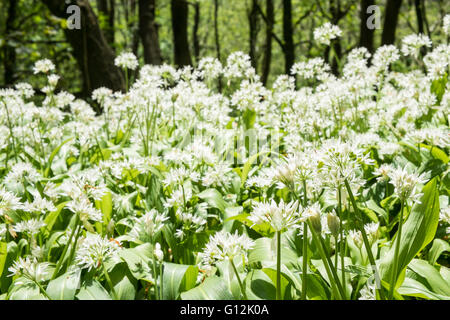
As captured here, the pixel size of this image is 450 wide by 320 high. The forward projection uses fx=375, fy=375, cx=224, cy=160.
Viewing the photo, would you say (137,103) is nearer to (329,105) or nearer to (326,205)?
(329,105)

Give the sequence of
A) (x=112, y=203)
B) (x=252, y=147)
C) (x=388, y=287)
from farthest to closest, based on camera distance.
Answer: (x=252, y=147), (x=112, y=203), (x=388, y=287)

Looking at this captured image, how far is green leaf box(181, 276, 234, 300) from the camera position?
1413 mm

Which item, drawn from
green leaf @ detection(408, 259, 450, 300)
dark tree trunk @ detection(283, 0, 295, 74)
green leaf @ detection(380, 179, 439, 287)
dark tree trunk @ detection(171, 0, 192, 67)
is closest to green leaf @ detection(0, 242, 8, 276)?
green leaf @ detection(380, 179, 439, 287)

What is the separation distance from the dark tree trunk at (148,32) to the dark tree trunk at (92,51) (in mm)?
1595

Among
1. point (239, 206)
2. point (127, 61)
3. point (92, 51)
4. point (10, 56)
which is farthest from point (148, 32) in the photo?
point (239, 206)

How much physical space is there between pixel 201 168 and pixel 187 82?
130 centimetres

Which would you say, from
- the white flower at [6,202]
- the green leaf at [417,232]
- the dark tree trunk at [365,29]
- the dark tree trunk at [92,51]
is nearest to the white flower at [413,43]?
the green leaf at [417,232]

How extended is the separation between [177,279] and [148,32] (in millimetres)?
7001

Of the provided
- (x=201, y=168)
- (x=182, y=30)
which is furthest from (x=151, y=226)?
(x=182, y=30)

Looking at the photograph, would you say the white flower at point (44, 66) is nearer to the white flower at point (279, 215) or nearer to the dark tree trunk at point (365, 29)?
the white flower at point (279, 215)

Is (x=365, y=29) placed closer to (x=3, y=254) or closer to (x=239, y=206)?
(x=239, y=206)

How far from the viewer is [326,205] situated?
6.93 feet

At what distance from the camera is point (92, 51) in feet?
19.8

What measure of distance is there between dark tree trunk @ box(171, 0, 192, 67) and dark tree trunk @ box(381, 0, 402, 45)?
3.99 meters
